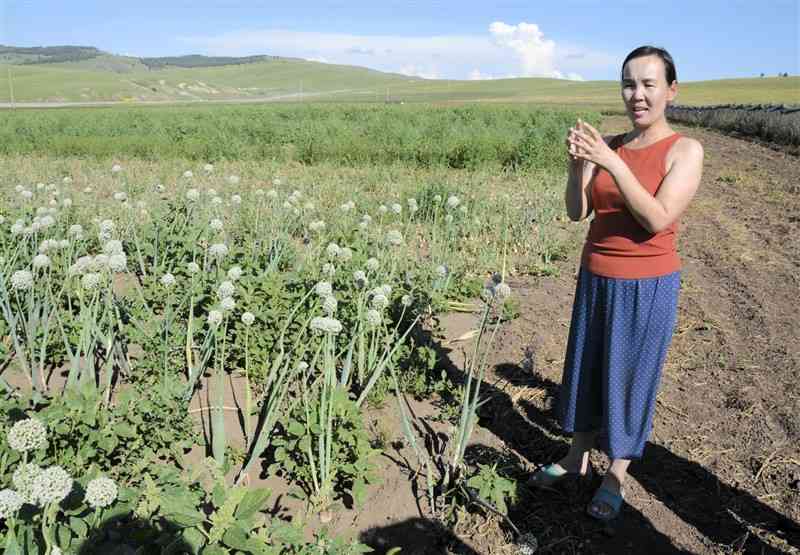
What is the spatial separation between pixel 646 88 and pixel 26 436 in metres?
2.44

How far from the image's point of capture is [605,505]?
275 cm

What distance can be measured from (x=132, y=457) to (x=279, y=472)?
0.66 meters

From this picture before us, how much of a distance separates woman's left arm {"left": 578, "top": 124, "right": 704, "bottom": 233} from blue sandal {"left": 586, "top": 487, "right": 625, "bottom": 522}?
122 cm

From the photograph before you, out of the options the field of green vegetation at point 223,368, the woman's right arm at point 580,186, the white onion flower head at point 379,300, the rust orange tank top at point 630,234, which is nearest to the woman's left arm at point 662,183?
the rust orange tank top at point 630,234

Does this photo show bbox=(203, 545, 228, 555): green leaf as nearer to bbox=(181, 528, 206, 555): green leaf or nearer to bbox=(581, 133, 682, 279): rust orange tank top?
bbox=(181, 528, 206, 555): green leaf

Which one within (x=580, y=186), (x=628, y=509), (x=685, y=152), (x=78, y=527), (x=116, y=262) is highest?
(x=685, y=152)

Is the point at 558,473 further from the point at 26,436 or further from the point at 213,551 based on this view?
the point at 26,436

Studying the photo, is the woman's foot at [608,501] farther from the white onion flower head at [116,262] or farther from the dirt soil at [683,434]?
the white onion flower head at [116,262]

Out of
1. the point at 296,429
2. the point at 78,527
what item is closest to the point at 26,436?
the point at 78,527

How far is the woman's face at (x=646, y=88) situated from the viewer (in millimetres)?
2359

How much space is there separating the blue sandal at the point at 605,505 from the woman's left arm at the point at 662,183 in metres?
1.22

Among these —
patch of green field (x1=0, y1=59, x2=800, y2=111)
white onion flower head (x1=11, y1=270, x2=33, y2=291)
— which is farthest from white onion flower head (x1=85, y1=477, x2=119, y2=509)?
patch of green field (x1=0, y1=59, x2=800, y2=111)

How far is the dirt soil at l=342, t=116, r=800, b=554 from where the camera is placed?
2695 millimetres

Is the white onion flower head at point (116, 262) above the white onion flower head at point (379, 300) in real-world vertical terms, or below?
above
